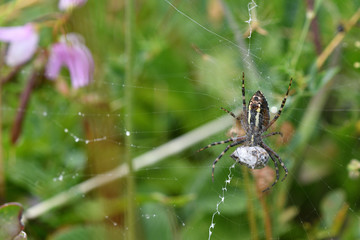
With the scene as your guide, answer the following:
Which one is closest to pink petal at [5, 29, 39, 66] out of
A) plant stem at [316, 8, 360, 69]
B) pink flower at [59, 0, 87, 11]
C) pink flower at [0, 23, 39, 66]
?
pink flower at [0, 23, 39, 66]

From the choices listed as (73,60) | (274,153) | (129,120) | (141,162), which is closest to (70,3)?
(73,60)

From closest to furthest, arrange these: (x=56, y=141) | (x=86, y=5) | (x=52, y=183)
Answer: (x=86, y=5) < (x=52, y=183) < (x=56, y=141)

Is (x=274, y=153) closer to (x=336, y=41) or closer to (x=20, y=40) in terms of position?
(x=336, y=41)

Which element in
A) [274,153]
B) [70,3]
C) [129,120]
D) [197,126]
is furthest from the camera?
[197,126]

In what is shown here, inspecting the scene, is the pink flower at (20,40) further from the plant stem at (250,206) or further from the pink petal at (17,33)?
the plant stem at (250,206)

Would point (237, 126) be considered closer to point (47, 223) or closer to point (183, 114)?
point (183, 114)

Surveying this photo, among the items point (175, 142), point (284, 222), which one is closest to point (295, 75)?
point (284, 222)
